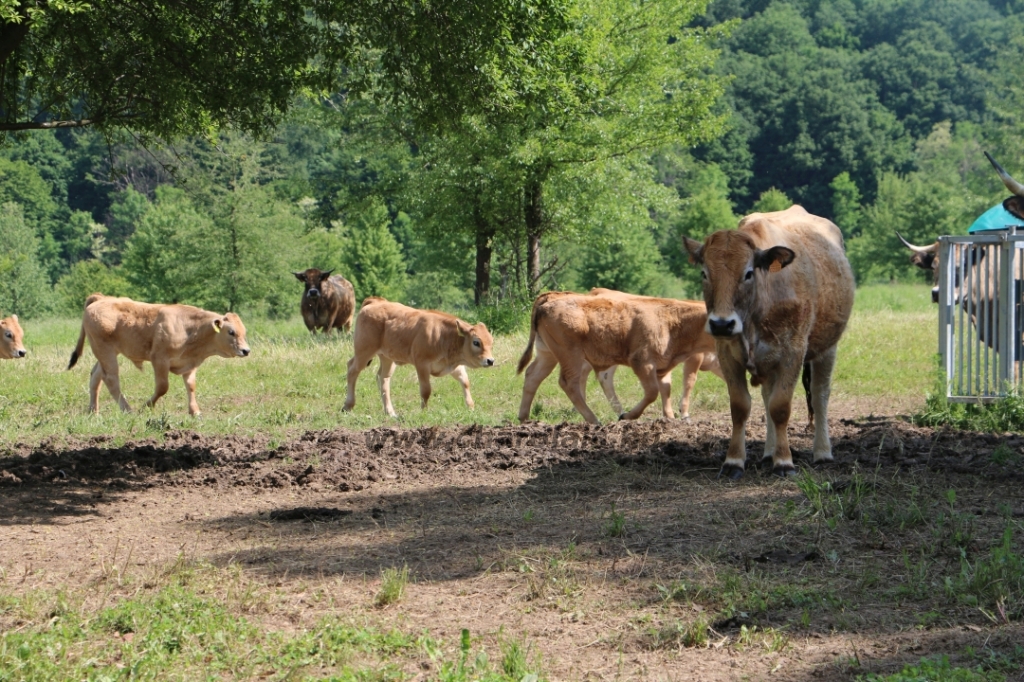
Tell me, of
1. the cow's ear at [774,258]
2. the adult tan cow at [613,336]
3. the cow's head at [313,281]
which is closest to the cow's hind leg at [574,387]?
the adult tan cow at [613,336]

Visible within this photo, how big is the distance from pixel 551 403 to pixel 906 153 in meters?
98.8

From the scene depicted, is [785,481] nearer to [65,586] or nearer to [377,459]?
[377,459]

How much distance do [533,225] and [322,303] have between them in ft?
20.5

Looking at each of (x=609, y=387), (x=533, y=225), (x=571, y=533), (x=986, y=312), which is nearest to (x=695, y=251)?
(x=571, y=533)

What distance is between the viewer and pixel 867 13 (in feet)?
440

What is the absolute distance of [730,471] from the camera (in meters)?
9.07

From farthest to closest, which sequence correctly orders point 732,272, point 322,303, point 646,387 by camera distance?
point 322,303 → point 646,387 → point 732,272

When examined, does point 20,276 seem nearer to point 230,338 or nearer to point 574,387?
point 230,338

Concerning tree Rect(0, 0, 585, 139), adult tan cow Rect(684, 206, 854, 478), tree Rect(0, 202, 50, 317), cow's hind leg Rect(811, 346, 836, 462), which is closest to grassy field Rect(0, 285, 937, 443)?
tree Rect(0, 0, 585, 139)

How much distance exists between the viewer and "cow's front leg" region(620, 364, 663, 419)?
12.7m

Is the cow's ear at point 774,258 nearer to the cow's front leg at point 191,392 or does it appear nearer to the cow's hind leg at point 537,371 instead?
the cow's hind leg at point 537,371

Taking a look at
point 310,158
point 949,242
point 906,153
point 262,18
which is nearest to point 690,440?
point 949,242

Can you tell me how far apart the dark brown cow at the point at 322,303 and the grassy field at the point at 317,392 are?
363 inches

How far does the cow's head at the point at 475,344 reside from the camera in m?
16.0
